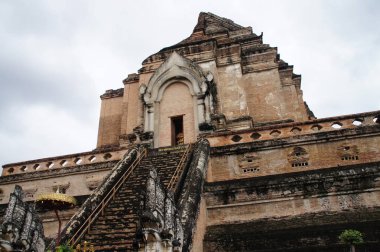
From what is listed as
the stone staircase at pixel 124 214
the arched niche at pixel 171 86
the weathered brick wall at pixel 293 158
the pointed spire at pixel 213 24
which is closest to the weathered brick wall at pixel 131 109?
the arched niche at pixel 171 86

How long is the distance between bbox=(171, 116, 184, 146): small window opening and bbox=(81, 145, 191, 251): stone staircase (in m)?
3.84

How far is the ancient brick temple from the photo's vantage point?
834 centimetres

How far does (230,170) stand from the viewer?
40.3ft

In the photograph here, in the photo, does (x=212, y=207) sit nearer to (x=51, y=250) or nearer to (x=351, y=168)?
(x=351, y=168)

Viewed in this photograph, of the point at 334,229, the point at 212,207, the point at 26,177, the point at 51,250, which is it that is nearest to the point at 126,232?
the point at 51,250

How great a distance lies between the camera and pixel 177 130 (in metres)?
17.2

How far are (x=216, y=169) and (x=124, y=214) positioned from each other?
4079 mm

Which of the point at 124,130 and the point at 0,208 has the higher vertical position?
the point at 124,130

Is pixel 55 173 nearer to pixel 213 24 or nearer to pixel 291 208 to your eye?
pixel 291 208

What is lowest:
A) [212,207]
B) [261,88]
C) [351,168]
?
[212,207]

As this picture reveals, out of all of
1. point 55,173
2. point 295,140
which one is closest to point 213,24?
point 295,140

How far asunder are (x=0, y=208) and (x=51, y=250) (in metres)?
6.71

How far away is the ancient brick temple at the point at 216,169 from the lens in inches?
328

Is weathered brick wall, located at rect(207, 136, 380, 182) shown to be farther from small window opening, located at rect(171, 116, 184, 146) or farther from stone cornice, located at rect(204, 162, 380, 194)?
small window opening, located at rect(171, 116, 184, 146)
